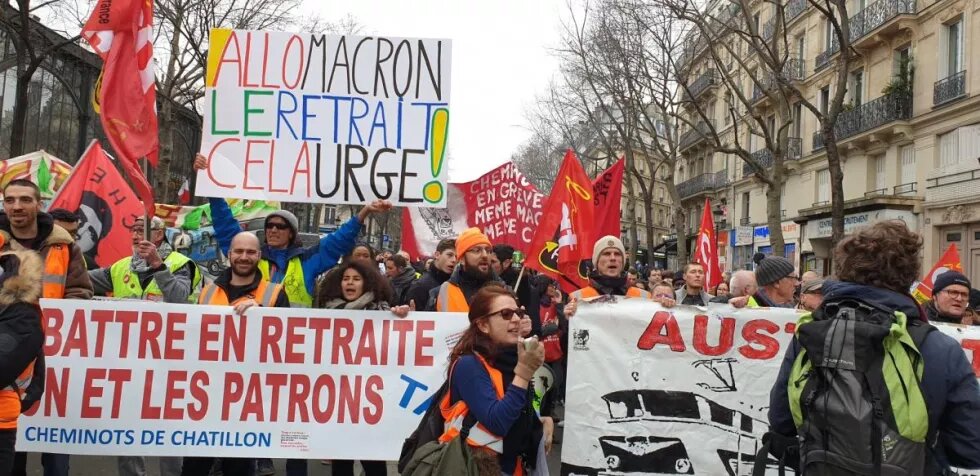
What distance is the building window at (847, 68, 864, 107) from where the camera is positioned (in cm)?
2742

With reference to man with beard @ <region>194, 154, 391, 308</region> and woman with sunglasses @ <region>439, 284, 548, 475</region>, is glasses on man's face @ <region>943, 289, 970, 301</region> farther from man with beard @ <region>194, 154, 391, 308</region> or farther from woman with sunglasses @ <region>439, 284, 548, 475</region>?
man with beard @ <region>194, 154, 391, 308</region>

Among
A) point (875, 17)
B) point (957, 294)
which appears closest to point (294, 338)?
point (957, 294)

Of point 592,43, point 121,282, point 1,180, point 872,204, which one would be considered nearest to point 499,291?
point 121,282

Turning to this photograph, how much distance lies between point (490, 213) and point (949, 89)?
1750 cm

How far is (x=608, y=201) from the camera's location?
7.24 metres

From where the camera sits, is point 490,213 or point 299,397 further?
point 490,213

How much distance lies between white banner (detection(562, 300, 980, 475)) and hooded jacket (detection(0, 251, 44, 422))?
9.49 ft

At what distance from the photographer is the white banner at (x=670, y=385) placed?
467 cm

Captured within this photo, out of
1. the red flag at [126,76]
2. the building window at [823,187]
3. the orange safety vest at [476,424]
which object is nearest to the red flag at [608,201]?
the red flag at [126,76]

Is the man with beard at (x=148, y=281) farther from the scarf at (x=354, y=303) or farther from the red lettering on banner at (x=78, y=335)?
the scarf at (x=354, y=303)

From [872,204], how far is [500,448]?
2448 cm

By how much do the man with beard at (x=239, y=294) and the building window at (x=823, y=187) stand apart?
29.0 meters

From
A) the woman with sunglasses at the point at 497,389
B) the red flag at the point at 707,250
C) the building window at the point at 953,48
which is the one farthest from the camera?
the building window at the point at 953,48

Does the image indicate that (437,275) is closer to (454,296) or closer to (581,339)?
(454,296)
